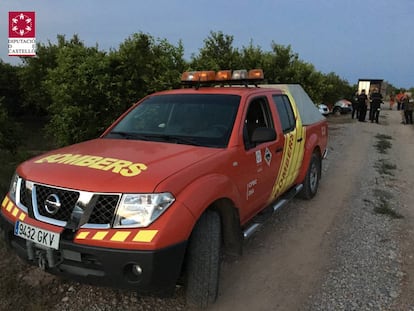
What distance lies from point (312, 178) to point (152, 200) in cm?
413

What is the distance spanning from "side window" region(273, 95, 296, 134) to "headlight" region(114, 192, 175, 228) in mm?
2581

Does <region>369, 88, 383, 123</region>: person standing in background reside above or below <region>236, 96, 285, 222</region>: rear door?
above

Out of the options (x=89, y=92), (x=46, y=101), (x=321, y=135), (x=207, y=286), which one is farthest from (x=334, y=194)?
(x=46, y=101)

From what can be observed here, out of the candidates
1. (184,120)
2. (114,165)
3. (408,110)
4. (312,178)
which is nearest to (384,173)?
(312,178)

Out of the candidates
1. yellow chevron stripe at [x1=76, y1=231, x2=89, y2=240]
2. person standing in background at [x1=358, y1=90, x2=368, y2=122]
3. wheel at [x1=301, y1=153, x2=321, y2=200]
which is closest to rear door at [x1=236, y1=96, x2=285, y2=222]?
yellow chevron stripe at [x1=76, y1=231, x2=89, y2=240]

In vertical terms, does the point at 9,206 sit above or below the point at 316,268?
above

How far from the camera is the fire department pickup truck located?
8.59ft

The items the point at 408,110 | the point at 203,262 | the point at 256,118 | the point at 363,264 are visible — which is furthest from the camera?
the point at 408,110

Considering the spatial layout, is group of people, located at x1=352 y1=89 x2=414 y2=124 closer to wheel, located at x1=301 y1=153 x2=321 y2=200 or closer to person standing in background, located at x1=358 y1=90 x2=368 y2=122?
person standing in background, located at x1=358 y1=90 x2=368 y2=122

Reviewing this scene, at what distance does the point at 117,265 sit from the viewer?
259 centimetres

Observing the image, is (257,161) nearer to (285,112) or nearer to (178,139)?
(178,139)

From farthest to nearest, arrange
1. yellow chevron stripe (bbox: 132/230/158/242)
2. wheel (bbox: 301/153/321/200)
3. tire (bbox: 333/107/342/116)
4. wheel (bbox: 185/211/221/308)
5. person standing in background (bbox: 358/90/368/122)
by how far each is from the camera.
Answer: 1. tire (bbox: 333/107/342/116)
2. person standing in background (bbox: 358/90/368/122)
3. wheel (bbox: 301/153/321/200)
4. wheel (bbox: 185/211/221/308)
5. yellow chevron stripe (bbox: 132/230/158/242)

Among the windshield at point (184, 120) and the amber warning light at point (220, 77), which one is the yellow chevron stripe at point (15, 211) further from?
the amber warning light at point (220, 77)

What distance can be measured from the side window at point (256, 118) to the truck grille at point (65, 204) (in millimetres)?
1597
